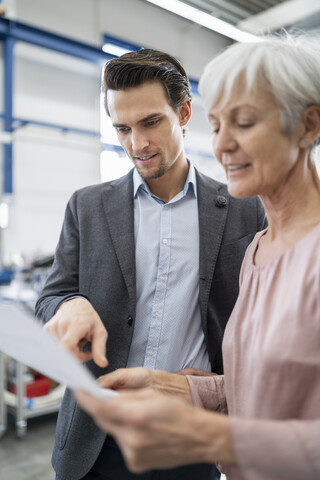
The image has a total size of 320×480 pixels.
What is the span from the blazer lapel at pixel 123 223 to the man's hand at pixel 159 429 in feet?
2.21

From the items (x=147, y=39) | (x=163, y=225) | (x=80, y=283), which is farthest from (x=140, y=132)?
(x=147, y=39)

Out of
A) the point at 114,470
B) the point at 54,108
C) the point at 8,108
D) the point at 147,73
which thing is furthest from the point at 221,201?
the point at 54,108

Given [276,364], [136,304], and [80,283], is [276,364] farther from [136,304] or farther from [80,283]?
[80,283]

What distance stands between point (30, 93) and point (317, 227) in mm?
5859

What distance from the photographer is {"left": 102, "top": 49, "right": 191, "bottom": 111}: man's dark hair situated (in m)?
1.38

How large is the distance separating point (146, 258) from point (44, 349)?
0.75m

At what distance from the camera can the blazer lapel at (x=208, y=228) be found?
1296 mm

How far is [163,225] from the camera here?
141 cm

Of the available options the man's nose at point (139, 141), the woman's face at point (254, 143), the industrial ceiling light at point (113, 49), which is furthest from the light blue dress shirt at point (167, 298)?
the industrial ceiling light at point (113, 49)

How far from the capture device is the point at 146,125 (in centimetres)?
141

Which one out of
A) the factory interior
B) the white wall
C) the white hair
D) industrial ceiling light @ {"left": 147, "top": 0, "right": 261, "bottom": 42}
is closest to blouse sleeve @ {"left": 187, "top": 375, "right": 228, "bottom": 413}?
the white hair

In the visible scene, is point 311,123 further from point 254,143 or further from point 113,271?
point 113,271

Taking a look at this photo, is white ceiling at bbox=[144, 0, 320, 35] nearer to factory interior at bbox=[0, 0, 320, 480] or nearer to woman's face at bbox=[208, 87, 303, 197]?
factory interior at bbox=[0, 0, 320, 480]

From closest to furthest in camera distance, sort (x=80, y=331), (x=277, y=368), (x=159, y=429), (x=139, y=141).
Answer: (x=159, y=429) → (x=277, y=368) → (x=80, y=331) → (x=139, y=141)
